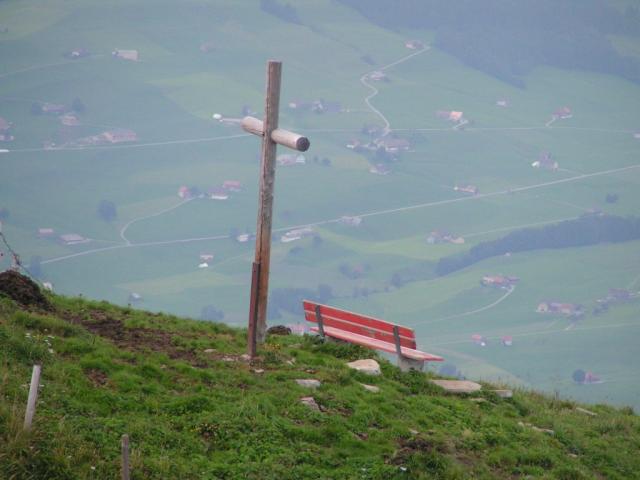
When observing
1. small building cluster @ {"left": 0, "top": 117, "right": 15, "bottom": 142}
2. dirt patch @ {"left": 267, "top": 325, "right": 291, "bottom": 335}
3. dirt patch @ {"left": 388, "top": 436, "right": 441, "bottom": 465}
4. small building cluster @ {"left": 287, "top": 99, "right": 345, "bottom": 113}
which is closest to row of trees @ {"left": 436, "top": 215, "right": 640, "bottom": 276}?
small building cluster @ {"left": 287, "top": 99, "right": 345, "bottom": 113}

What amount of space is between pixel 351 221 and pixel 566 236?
25242 millimetres

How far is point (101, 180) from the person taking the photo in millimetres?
121562

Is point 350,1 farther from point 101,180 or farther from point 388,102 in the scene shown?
point 101,180

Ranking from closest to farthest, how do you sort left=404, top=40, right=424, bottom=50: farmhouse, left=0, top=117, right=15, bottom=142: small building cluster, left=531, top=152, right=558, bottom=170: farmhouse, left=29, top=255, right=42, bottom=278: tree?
left=29, top=255, right=42, bottom=278: tree → left=0, top=117, right=15, bottom=142: small building cluster → left=531, top=152, right=558, bottom=170: farmhouse → left=404, top=40, right=424, bottom=50: farmhouse

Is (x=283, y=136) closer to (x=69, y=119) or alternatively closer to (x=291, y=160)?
(x=291, y=160)

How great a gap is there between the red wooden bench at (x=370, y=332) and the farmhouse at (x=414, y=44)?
559ft

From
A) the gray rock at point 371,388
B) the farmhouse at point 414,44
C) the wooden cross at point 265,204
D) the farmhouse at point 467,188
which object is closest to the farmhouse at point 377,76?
the farmhouse at point 414,44

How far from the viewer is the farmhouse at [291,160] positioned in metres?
124

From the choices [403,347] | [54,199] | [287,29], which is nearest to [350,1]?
[287,29]

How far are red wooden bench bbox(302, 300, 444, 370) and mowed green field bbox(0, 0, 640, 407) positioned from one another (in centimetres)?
5046

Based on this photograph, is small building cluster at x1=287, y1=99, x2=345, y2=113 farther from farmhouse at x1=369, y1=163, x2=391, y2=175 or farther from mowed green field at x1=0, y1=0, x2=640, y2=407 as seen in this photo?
farmhouse at x1=369, y1=163, x2=391, y2=175

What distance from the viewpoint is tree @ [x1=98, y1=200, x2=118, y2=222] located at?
11056cm

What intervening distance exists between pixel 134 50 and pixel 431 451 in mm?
156441

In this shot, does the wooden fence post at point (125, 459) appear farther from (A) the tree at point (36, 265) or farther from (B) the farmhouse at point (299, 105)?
(B) the farmhouse at point (299, 105)
